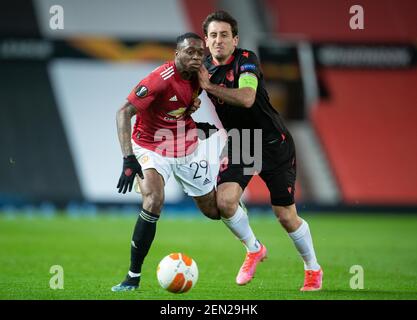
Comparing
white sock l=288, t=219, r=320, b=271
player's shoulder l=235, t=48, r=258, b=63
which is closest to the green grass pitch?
white sock l=288, t=219, r=320, b=271

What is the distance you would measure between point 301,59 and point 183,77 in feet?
43.8

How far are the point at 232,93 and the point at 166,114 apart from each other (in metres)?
0.77

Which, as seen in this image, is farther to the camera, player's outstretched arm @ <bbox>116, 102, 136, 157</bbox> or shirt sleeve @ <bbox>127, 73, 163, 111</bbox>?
shirt sleeve @ <bbox>127, 73, 163, 111</bbox>

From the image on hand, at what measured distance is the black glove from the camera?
7.04m

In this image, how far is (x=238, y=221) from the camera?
7.89 metres

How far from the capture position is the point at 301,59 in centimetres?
2062

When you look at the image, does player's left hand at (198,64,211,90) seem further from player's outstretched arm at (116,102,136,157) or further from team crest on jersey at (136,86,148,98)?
player's outstretched arm at (116,102,136,157)

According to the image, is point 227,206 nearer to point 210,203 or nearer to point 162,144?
point 210,203

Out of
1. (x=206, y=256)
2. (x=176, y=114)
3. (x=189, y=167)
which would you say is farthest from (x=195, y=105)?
(x=206, y=256)

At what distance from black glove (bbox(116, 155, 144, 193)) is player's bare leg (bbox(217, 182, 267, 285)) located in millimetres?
975
